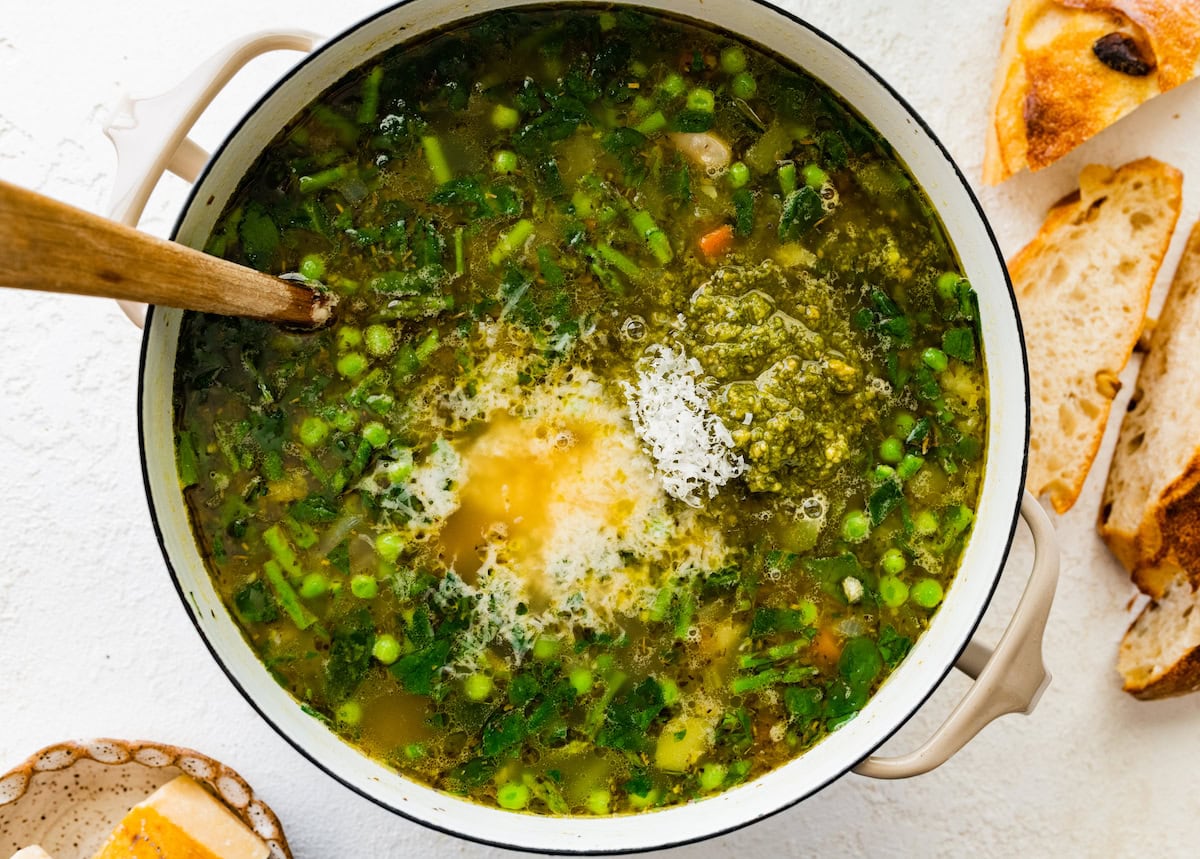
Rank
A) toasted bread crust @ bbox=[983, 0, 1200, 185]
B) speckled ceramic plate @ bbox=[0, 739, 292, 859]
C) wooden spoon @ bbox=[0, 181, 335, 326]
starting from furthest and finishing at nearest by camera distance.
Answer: toasted bread crust @ bbox=[983, 0, 1200, 185] < speckled ceramic plate @ bbox=[0, 739, 292, 859] < wooden spoon @ bbox=[0, 181, 335, 326]

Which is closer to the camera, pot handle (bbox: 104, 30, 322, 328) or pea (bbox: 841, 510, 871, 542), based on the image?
pot handle (bbox: 104, 30, 322, 328)

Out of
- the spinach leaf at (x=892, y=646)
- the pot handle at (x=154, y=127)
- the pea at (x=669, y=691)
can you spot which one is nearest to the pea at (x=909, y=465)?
the spinach leaf at (x=892, y=646)

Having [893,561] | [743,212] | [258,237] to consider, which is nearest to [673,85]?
[743,212]

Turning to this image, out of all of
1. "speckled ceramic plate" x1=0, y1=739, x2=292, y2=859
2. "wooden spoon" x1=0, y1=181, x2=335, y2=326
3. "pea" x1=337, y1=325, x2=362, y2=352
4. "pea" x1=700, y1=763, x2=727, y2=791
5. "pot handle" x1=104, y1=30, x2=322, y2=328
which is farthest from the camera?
"speckled ceramic plate" x1=0, y1=739, x2=292, y2=859

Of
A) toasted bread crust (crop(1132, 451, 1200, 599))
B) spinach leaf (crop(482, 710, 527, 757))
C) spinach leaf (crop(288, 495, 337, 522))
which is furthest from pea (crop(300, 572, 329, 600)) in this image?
toasted bread crust (crop(1132, 451, 1200, 599))

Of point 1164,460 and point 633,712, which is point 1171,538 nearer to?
point 1164,460

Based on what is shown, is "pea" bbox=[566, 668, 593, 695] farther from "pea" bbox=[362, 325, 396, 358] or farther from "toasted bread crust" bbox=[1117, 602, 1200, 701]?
"toasted bread crust" bbox=[1117, 602, 1200, 701]

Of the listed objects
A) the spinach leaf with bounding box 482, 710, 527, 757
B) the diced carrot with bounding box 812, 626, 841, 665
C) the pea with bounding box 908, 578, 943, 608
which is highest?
the spinach leaf with bounding box 482, 710, 527, 757

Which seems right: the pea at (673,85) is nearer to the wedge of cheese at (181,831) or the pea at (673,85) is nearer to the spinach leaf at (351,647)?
the spinach leaf at (351,647)

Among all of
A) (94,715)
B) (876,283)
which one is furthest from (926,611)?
(94,715)
